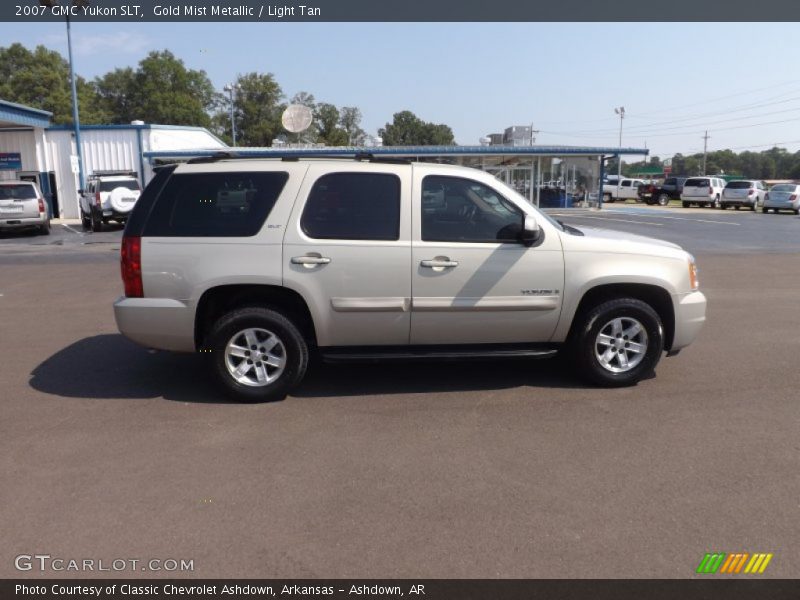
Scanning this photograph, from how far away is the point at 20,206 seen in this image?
20.6m

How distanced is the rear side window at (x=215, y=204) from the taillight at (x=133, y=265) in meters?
0.13

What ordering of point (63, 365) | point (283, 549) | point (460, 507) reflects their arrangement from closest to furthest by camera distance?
point (283, 549) < point (460, 507) < point (63, 365)

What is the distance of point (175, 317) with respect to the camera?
509 cm

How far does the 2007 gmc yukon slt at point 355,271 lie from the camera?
16.6 ft

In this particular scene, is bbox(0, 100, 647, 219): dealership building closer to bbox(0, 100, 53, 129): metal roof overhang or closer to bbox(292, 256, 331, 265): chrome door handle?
bbox(0, 100, 53, 129): metal roof overhang

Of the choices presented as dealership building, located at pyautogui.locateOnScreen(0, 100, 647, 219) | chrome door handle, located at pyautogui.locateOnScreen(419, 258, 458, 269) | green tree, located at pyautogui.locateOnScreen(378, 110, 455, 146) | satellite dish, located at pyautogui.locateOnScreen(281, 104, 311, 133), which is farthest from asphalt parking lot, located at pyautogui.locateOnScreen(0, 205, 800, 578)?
green tree, located at pyautogui.locateOnScreen(378, 110, 455, 146)

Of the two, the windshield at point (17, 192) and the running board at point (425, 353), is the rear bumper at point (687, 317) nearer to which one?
the running board at point (425, 353)

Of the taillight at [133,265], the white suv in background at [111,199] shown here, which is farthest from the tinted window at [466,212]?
the white suv in background at [111,199]

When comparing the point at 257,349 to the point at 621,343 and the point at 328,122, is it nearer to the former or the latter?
the point at 621,343

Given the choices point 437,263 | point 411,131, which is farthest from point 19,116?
point 411,131
